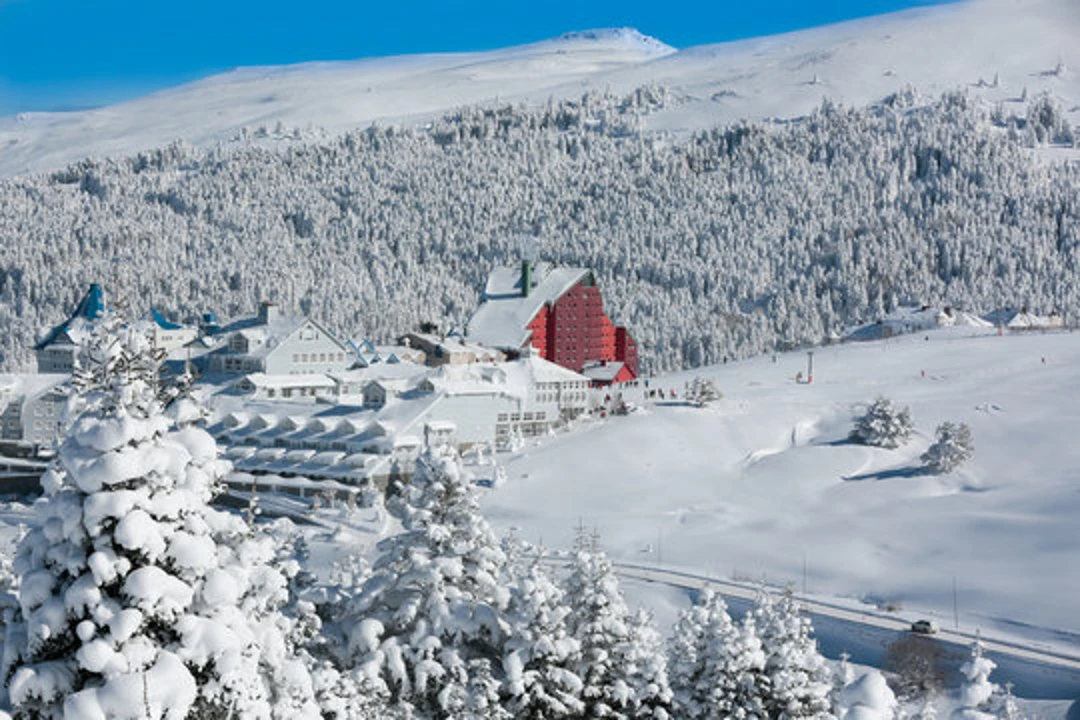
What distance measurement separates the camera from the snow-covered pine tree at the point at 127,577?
11.8 meters

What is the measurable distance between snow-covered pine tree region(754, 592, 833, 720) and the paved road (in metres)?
18.1

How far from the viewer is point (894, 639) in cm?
4534

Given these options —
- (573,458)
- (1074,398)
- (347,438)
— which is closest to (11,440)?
(347,438)

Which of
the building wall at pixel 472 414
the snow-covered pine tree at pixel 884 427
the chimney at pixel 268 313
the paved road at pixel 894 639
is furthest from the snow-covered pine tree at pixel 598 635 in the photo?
the chimney at pixel 268 313

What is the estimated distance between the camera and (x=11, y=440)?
86562 mm

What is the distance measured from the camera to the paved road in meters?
41.9

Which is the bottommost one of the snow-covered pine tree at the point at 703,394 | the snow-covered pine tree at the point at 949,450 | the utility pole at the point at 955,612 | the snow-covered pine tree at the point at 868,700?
the utility pole at the point at 955,612

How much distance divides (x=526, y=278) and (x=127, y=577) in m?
104

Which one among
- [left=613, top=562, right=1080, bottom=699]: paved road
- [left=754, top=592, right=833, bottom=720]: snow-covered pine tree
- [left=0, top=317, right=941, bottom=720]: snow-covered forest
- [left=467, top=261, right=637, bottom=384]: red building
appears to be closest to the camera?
[left=0, top=317, right=941, bottom=720]: snow-covered forest

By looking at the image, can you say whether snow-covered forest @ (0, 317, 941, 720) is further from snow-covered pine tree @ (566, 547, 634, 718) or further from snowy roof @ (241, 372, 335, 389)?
snowy roof @ (241, 372, 335, 389)

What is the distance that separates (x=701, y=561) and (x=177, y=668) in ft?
157

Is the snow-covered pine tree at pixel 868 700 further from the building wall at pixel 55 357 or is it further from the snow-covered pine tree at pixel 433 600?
the building wall at pixel 55 357

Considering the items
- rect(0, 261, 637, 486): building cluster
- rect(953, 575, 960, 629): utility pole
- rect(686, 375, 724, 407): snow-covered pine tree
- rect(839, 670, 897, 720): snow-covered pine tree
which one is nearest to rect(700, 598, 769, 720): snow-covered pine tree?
rect(839, 670, 897, 720): snow-covered pine tree

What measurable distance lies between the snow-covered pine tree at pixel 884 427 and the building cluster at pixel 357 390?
1884cm
